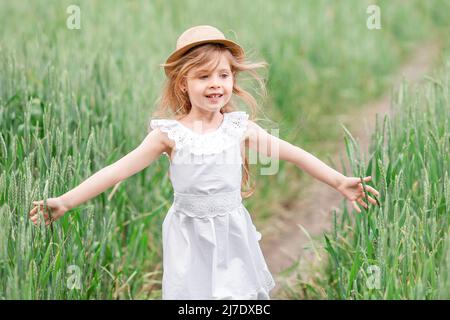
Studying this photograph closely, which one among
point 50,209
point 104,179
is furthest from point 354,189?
point 50,209

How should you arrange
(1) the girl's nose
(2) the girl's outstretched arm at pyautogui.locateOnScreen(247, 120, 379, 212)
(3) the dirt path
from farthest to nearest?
(3) the dirt path → (2) the girl's outstretched arm at pyautogui.locateOnScreen(247, 120, 379, 212) → (1) the girl's nose

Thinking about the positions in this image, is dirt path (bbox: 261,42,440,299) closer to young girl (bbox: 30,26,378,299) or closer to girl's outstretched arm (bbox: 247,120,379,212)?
girl's outstretched arm (bbox: 247,120,379,212)

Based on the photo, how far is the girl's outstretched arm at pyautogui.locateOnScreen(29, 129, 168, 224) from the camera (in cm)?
194

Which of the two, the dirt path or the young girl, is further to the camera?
the dirt path

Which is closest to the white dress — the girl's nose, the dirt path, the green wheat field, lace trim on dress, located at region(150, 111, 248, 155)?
lace trim on dress, located at region(150, 111, 248, 155)

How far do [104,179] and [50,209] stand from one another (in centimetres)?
17

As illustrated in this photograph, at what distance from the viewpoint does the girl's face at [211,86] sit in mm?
1905

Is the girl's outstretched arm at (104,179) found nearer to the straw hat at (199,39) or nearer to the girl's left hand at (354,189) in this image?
the straw hat at (199,39)

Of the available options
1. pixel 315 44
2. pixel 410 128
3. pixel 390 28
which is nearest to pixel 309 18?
pixel 315 44

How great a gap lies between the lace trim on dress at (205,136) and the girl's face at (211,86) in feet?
0.24

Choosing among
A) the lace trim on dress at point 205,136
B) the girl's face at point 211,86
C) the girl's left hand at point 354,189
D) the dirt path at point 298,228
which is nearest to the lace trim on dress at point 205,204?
the lace trim on dress at point 205,136

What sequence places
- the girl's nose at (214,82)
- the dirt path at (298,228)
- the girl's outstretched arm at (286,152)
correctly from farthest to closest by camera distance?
the dirt path at (298,228), the girl's outstretched arm at (286,152), the girl's nose at (214,82)

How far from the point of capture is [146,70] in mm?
3758

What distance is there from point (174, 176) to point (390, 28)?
18.7 feet
